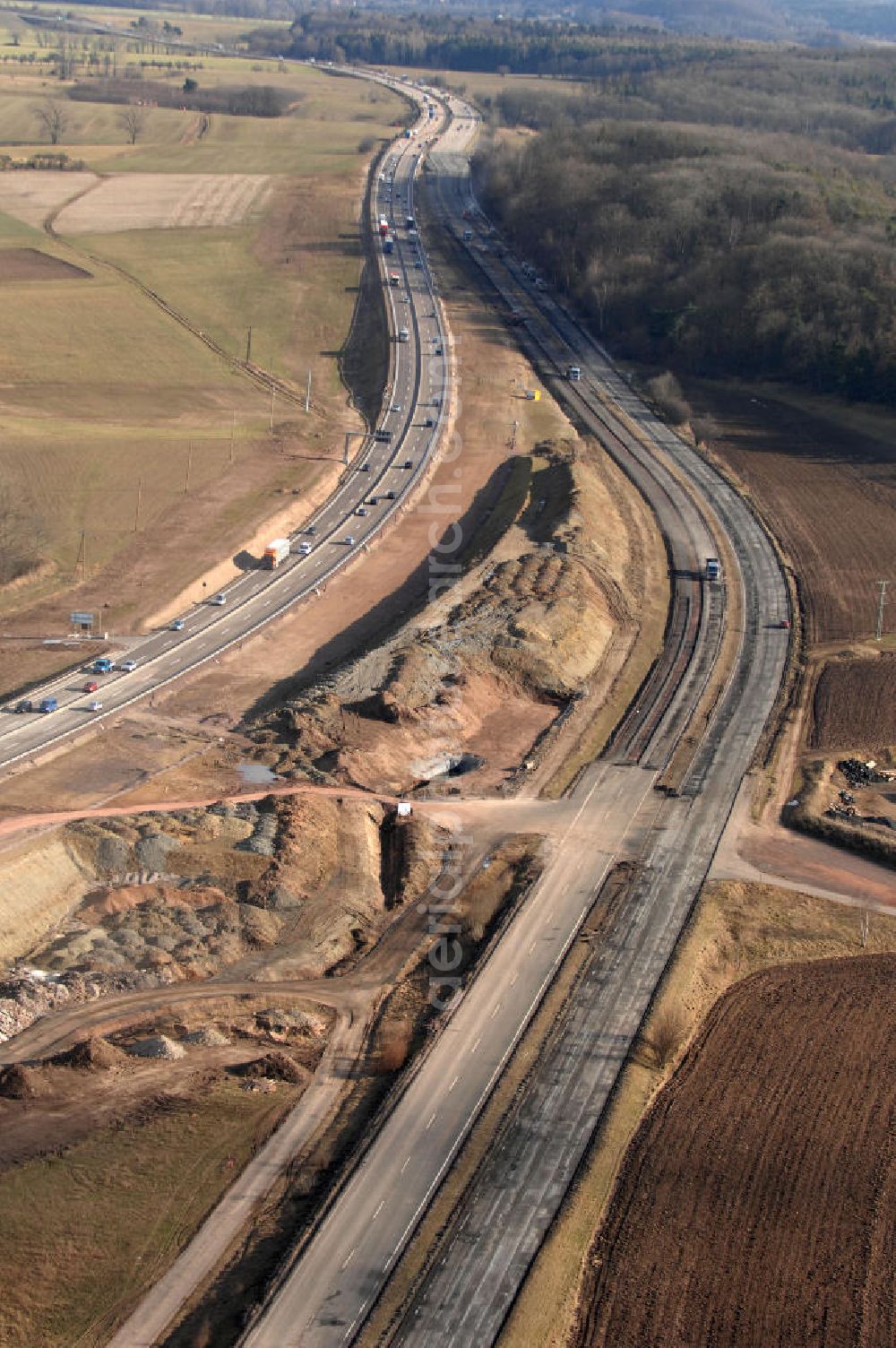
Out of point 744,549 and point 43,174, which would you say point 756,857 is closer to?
point 744,549

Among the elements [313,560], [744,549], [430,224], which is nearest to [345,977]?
[313,560]

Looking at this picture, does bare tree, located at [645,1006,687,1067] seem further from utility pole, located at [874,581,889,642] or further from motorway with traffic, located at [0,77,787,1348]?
utility pole, located at [874,581,889,642]

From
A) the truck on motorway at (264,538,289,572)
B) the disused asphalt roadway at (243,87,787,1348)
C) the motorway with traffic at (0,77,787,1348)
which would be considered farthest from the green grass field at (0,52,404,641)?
the disused asphalt roadway at (243,87,787,1348)

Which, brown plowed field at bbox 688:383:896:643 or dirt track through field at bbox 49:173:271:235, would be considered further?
dirt track through field at bbox 49:173:271:235

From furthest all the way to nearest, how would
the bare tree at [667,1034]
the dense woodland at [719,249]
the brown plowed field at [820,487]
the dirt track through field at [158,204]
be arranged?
the dirt track through field at [158,204] → the dense woodland at [719,249] → the brown plowed field at [820,487] → the bare tree at [667,1034]

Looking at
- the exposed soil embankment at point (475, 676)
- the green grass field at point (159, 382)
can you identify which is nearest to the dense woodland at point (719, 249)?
the green grass field at point (159, 382)

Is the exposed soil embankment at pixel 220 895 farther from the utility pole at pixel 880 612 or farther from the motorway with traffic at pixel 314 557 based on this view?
the utility pole at pixel 880 612

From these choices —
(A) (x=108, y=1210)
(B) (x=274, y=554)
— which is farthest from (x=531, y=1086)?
(B) (x=274, y=554)

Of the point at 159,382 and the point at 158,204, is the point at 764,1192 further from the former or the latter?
the point at 158,204
